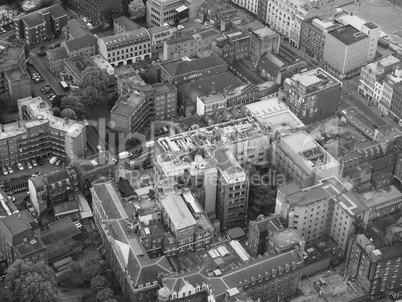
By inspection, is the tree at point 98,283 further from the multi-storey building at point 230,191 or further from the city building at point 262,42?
the city building at point 262,42

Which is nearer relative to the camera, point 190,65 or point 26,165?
point 26,165

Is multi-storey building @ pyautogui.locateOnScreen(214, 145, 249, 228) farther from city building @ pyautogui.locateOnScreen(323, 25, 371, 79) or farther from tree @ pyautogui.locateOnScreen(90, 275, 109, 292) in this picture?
city building @ pyautogui.locateOnScreen(323, 25, 371, 79)

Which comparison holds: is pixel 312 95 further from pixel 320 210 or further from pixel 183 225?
pixel 183 225

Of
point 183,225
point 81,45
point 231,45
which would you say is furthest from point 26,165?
point 231,45

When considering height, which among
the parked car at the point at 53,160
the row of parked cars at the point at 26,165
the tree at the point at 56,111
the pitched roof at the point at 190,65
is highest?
the pitched roof at the point at 190,65

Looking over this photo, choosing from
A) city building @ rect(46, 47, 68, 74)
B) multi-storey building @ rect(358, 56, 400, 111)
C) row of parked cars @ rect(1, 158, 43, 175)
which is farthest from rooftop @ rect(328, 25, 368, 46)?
row of parked cars @ rect(1, 158, 43, 175)

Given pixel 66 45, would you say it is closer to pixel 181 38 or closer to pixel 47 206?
pixel 181 38

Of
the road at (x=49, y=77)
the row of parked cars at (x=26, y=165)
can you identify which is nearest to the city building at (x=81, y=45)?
the road at (x=49, y=77)
